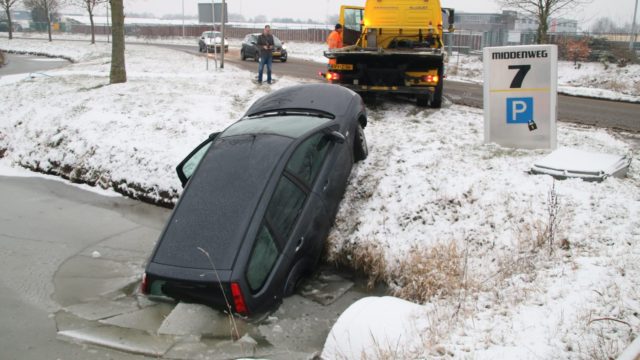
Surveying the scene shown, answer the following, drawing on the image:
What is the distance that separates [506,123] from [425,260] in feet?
11.7

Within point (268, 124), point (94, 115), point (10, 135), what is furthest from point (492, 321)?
point (10, 135)

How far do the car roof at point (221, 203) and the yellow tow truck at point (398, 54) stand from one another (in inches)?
253

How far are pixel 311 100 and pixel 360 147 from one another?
120 cm

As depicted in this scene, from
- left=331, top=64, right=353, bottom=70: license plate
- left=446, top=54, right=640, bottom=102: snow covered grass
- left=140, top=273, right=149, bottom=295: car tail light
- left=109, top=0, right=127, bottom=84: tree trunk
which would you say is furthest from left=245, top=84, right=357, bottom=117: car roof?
left=446, top=54, right=640, bottom=102: snow covered grass

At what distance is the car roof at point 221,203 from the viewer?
17.4 feet

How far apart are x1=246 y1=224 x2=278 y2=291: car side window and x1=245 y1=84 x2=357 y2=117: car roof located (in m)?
2.60

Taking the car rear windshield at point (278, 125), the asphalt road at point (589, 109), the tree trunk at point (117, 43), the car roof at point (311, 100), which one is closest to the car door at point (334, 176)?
the car rear windshield at point (278, 125)

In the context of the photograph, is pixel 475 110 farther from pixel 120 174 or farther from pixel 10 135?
pixel 10 135

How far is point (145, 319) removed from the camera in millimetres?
5332

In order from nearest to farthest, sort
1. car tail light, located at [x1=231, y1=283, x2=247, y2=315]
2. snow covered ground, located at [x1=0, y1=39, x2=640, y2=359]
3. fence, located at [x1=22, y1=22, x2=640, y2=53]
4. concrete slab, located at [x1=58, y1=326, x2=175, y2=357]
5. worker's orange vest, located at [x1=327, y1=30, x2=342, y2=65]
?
snow covered ground, located at [x1=0, y1=39, x2=640, y2=359] < concrete slab, located at [x1=58, y1=326, x2=175, y2=357] < car tail light, located at [x1=231, y1=283, x2=247, y2=315] < worker's orange vest, located at [x1=327, y1=30, x2=342, y2=65] < fence, located at [x1=22, y1=22, x2=640, y2=53]

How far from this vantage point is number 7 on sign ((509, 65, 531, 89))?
27.5 feet

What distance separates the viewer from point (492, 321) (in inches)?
181

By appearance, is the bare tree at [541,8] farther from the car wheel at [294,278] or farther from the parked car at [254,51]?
the car wheel at [294,278]

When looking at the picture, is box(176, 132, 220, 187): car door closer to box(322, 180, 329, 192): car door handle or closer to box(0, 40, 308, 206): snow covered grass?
box(0, 40, 308, 206): snow covered grass
